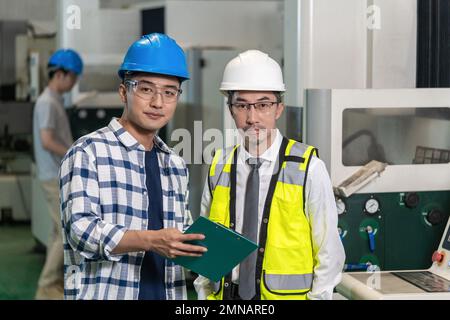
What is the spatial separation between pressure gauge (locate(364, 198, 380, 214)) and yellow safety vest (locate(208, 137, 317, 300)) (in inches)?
19.3

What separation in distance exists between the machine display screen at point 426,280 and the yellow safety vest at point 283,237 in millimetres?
414

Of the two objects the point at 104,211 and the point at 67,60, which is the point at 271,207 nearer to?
the point at 104,211

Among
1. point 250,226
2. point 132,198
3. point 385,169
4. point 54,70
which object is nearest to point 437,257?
point 385,169

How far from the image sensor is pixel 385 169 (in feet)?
7.66

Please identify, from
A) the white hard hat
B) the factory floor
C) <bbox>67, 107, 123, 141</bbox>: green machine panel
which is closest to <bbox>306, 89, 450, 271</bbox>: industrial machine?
the white hard hat

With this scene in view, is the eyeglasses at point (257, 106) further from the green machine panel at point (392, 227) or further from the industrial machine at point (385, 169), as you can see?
the green machine panel at point (392, 227)

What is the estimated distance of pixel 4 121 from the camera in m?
6.06

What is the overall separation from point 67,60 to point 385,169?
224 cm

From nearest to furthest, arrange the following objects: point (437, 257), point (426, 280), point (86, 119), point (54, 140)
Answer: point (426, 280), point (437, 257), point (54, 140), point (86, 119)

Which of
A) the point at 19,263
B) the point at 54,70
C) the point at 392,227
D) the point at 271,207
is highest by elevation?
the point at 54,70

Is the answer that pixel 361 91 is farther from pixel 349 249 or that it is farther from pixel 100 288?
pixel 100 288

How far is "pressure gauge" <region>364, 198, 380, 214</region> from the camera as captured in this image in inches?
91.4

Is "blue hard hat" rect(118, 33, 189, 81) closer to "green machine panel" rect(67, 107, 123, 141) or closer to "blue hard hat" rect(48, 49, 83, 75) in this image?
"blue hard hat" rect(48, 49, 83, 75)
